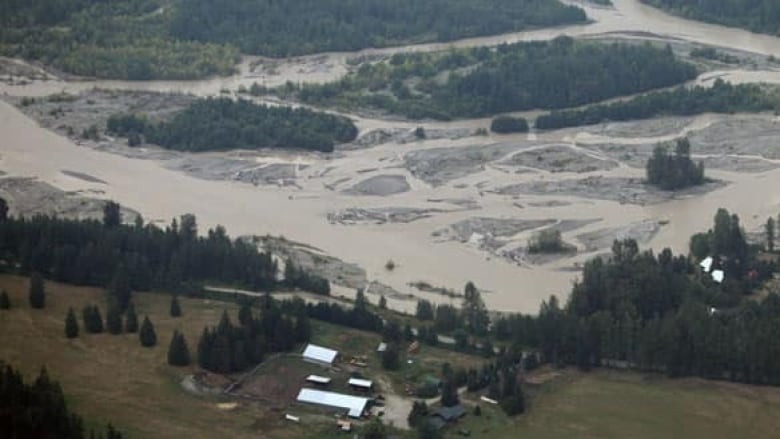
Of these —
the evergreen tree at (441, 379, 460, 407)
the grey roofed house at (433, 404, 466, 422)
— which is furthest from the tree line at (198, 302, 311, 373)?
the grey roofed house at (433, 404, 466, 422)

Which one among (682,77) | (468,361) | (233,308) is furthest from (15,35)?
(468,361)

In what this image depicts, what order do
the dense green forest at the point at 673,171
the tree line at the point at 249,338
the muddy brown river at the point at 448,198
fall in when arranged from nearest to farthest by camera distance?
the tree line at the point at 249,338, the muddy brown river at the point at 448,198, the dense green forest at the point at 673,171

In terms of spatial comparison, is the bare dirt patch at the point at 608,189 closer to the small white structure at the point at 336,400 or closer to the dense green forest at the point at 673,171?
the dense green forest at the point at 673,171

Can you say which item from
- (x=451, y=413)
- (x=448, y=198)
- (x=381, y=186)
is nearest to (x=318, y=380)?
(x=451, y=413)

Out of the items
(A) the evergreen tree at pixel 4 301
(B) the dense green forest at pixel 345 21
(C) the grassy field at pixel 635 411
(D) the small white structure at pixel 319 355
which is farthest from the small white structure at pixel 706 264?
(B) the dense green forest at pixel 345 21

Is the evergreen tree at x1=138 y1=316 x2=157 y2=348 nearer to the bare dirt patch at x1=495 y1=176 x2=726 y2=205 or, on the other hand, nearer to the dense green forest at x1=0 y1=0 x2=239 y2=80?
the bare dirt patch at x1=495 y1=176 x2=726 y2=205

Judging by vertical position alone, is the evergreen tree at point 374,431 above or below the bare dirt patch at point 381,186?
below

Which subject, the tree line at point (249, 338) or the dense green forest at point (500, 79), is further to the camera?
the dense green forest at point (500, 79)

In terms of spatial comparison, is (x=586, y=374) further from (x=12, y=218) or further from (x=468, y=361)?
(x=12, y=218)
